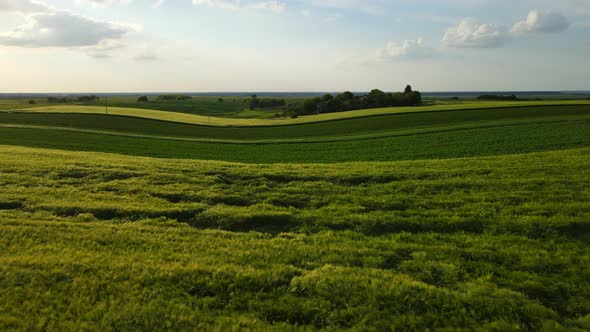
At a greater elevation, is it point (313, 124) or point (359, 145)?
point (313, 124)

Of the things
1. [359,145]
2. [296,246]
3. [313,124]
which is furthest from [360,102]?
[296,246]

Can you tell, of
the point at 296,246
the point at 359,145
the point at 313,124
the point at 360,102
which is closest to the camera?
the point at 296,246

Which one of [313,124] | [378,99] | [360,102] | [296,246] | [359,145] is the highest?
[378,99]

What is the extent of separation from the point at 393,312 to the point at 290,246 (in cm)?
295

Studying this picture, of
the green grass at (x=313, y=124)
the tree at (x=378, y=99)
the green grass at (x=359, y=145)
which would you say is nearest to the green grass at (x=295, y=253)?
the green grass at (x=359, y=145)

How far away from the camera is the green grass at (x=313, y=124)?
167 ft

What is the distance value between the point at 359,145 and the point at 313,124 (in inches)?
1035

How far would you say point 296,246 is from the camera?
8.14 metres

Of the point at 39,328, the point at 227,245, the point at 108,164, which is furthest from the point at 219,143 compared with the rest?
the point at 39,328

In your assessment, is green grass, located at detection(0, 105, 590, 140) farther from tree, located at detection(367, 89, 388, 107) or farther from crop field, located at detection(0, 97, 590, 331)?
crop field, located at detection(0, 97, 590, 331)

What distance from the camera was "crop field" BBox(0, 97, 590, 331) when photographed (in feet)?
18.1

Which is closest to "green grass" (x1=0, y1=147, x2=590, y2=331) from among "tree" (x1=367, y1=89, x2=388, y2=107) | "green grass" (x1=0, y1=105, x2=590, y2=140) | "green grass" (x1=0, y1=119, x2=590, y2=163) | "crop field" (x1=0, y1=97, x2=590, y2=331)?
"crop field" (x1=0, y1=97, x2=590, y2=331)

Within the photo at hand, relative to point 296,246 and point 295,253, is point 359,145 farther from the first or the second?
point 295,253

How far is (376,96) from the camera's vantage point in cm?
9712
